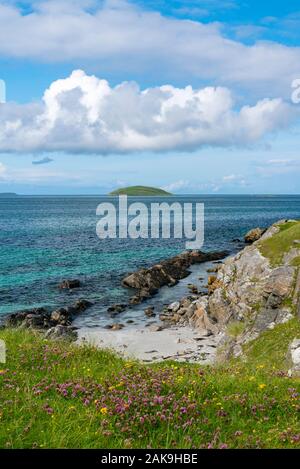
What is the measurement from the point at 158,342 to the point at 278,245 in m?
11.9

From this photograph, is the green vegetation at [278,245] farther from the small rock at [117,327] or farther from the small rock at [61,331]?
the small rock at [61,331]

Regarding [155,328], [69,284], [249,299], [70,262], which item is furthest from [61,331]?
[70,262]

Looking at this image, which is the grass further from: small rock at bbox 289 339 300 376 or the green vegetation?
the green vegetation

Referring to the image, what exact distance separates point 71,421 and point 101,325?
1244 inches

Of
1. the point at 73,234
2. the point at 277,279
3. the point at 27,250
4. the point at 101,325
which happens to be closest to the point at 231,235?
the point at 73,234

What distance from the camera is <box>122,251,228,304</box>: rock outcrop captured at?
50000mm

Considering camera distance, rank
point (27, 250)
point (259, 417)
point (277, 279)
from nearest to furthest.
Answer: point (259, 417) → point (277, 279) → point (27, 250)

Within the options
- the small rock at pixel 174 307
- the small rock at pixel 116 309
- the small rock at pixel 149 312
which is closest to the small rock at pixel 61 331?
the small rock at pixel 116 309

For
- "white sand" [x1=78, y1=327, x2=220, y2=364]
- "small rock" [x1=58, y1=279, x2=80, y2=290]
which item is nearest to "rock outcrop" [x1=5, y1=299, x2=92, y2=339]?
"white sand" [x1=78, y1=327, x2=220, y2=364]

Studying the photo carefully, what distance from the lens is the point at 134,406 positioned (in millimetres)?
7688

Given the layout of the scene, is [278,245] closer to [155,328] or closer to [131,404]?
[155,328]

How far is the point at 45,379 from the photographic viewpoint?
9289 millimetres
